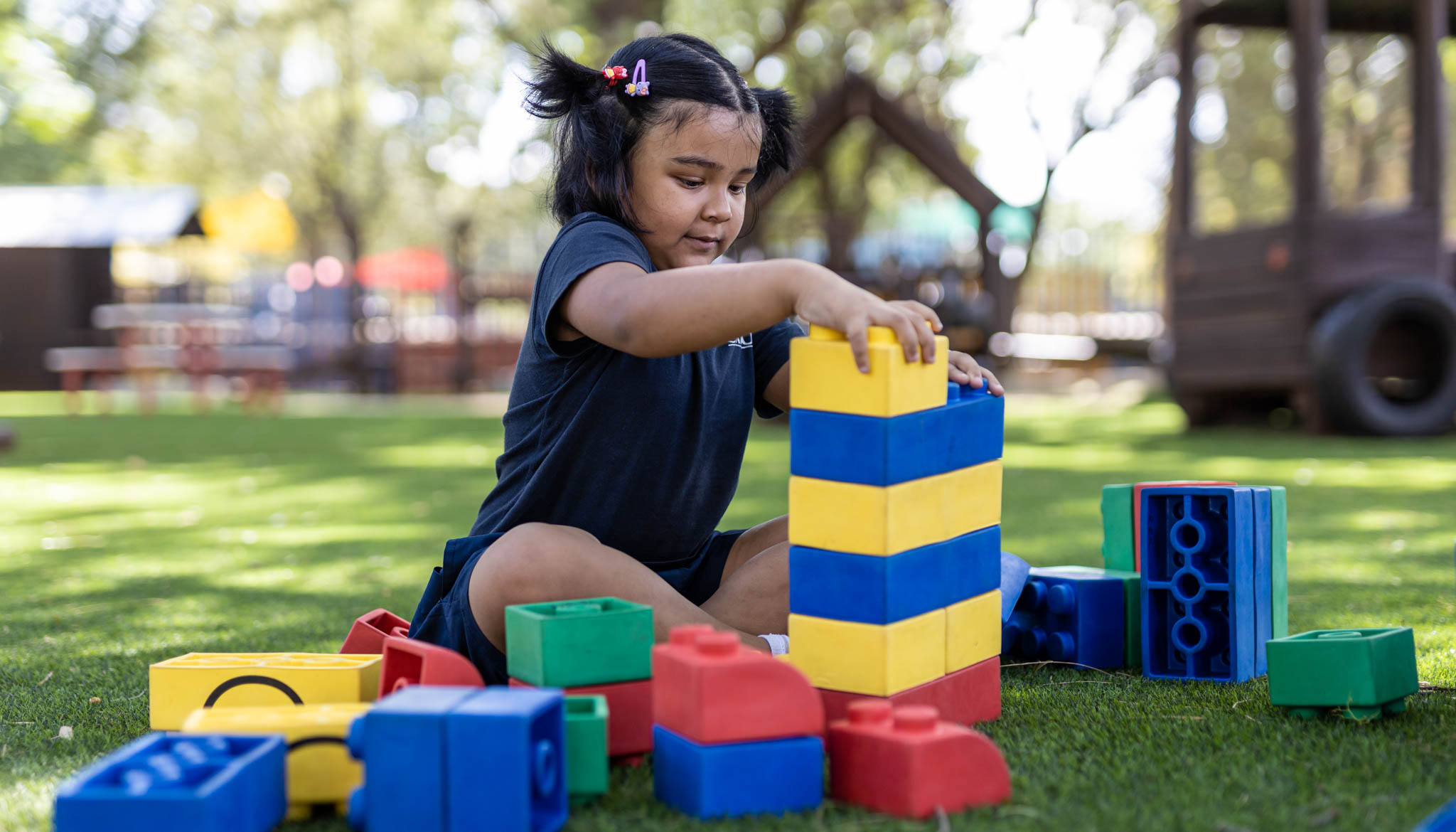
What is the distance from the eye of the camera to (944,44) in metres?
16.8

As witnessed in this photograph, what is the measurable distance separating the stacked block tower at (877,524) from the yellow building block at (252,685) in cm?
63

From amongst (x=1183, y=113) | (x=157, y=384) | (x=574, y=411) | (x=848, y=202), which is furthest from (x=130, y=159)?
(x=574, y=411)

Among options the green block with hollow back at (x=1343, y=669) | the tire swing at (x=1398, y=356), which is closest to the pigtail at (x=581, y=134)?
the green block with hollow back at (x=1343, y=669)

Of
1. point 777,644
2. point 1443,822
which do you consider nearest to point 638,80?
point 777,644

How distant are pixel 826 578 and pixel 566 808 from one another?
440mm

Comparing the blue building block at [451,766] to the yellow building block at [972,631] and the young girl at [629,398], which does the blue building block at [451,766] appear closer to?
the young girl at [629,398]

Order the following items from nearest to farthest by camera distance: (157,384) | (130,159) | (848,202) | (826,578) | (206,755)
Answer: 1. (206,755)
2. (826,578)
3. (157,384)
4. (848,202)
5. (130,159)

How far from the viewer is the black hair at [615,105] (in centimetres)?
205

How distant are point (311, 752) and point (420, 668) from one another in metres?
0.21

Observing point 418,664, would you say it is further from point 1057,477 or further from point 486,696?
point 1057,477

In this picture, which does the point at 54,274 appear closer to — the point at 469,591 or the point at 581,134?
the point at 581,134

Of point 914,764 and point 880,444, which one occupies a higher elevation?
point 880,444

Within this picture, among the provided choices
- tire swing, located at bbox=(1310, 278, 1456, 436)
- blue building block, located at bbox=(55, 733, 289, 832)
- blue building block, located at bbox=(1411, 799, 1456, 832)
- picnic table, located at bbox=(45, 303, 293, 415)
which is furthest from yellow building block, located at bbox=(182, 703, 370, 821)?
picnic table, located at bbox=(45, 303, 293, 415)

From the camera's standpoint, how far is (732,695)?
135 centimetres
